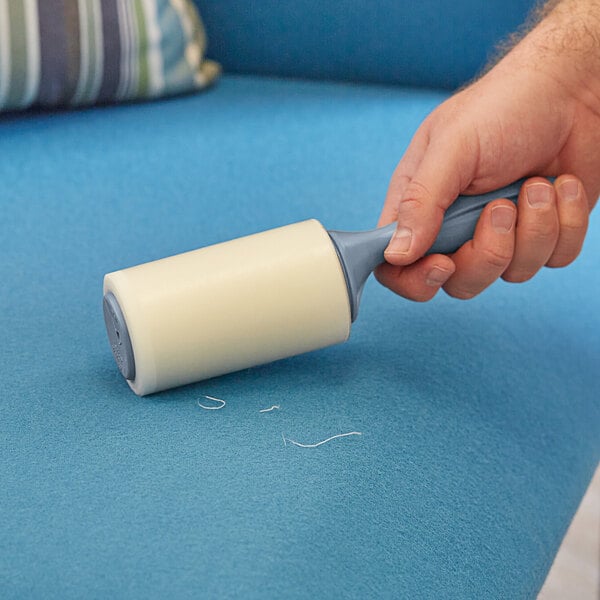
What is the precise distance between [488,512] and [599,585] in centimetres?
58

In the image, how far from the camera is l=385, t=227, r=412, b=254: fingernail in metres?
0.61

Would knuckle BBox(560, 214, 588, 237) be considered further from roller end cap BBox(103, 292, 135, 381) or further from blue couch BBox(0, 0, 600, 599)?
roller end cap BBox(103, 292, 135, 381)

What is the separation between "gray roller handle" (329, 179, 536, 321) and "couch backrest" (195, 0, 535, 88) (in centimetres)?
62

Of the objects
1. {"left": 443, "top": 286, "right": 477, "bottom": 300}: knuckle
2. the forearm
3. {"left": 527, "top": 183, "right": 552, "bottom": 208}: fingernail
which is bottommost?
{"left": 443, "top": 286, "right": 477, "bottom": 300}: knuckle

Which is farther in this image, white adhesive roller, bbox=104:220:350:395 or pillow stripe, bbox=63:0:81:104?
pillow stripe, bbox=63:0:81:104

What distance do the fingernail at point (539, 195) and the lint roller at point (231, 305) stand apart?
6.6 inches

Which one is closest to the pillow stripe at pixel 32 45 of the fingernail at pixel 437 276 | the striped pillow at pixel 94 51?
the striped pillow at pixel 94 51

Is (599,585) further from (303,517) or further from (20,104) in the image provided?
(20,104)

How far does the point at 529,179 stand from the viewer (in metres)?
0.67

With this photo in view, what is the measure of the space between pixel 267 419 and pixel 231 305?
78 millimetres

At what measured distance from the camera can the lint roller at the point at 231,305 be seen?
0.54 metres

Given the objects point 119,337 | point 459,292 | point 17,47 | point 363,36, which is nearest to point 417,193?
point 459,292

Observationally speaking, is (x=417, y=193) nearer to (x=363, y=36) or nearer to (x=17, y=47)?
(x=17, y=47)

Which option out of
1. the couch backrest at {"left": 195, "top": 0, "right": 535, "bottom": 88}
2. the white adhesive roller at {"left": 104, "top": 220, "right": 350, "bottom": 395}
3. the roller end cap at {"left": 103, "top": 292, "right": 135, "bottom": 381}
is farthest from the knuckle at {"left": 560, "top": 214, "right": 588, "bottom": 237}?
the couch backrest at {"left": 195, "top": 0, "right": 535, "bottom": 88}
